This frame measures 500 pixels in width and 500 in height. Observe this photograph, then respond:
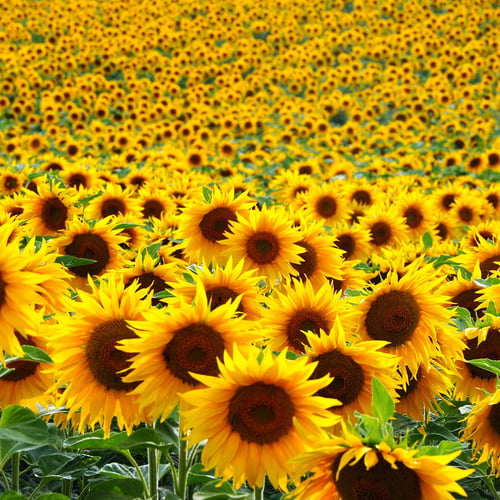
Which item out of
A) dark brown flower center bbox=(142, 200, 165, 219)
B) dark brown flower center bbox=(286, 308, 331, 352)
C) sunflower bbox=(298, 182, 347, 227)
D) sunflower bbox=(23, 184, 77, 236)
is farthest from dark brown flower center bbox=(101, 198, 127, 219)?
dark brown flower center bbox=(286, 308, 331, 352)

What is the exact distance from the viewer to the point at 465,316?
305 centimetres

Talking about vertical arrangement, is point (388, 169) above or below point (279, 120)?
above

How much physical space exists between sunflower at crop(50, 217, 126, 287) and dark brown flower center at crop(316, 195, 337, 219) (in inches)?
119

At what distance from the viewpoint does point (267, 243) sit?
352 centimetres

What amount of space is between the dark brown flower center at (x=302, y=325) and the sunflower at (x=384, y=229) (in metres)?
3.20

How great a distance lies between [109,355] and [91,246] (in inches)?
73.7

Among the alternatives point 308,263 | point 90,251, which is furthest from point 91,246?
point 308,263

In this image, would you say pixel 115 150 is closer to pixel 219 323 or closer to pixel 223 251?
pixel 223 251

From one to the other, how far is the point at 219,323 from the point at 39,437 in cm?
65

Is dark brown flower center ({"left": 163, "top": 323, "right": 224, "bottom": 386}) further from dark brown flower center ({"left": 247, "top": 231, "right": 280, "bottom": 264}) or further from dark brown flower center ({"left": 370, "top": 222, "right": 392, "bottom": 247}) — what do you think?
dark brown flower center ({"left": 370, "top": 222, "right": 392, "bottom": 247})

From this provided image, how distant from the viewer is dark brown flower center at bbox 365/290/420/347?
2.85 meters

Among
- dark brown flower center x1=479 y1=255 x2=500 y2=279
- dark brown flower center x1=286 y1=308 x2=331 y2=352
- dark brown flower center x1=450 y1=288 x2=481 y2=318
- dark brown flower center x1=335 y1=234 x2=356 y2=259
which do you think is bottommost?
dark brown flower center x1=335 y1=234 x2=356 y2=259

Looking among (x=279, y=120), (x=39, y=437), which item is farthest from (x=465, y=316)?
(x=279, y=120)

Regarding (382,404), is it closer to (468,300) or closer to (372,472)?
(372,472)
